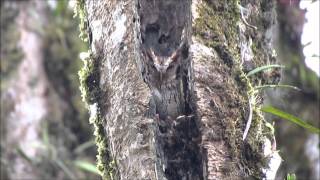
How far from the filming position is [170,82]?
3.37 feet

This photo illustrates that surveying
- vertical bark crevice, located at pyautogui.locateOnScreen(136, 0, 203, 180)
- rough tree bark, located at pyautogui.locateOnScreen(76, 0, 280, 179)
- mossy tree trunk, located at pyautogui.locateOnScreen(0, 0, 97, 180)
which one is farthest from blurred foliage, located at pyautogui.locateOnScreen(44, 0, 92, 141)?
vertical bark crevice, located at pyautogui.locateOnScreen(136, 0, 203, 180)

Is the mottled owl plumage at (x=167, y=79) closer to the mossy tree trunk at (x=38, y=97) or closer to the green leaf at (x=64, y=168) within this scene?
the mossy tree trunk at (x=38, y=97)

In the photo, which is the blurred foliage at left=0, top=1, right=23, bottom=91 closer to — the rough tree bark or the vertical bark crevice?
the rough tree bark

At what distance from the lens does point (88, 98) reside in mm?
1253

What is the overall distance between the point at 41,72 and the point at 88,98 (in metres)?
2.47

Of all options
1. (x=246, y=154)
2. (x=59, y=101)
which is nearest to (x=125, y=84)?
(x=246, y=154)

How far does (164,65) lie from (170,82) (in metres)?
0.04

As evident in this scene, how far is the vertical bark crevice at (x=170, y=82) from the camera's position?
100cm

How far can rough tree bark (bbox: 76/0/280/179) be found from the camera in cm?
102

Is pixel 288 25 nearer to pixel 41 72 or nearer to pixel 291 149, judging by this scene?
pixel 291 149

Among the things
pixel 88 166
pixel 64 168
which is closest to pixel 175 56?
pixel 88 166

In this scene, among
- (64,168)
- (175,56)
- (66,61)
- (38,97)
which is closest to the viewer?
(175,56)

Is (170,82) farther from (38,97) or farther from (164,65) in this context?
(38,97)

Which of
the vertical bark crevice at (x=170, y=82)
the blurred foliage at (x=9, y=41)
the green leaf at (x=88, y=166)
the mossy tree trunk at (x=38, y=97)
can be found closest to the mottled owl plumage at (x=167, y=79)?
the vertical bark crevice at (x=170, y=82)
